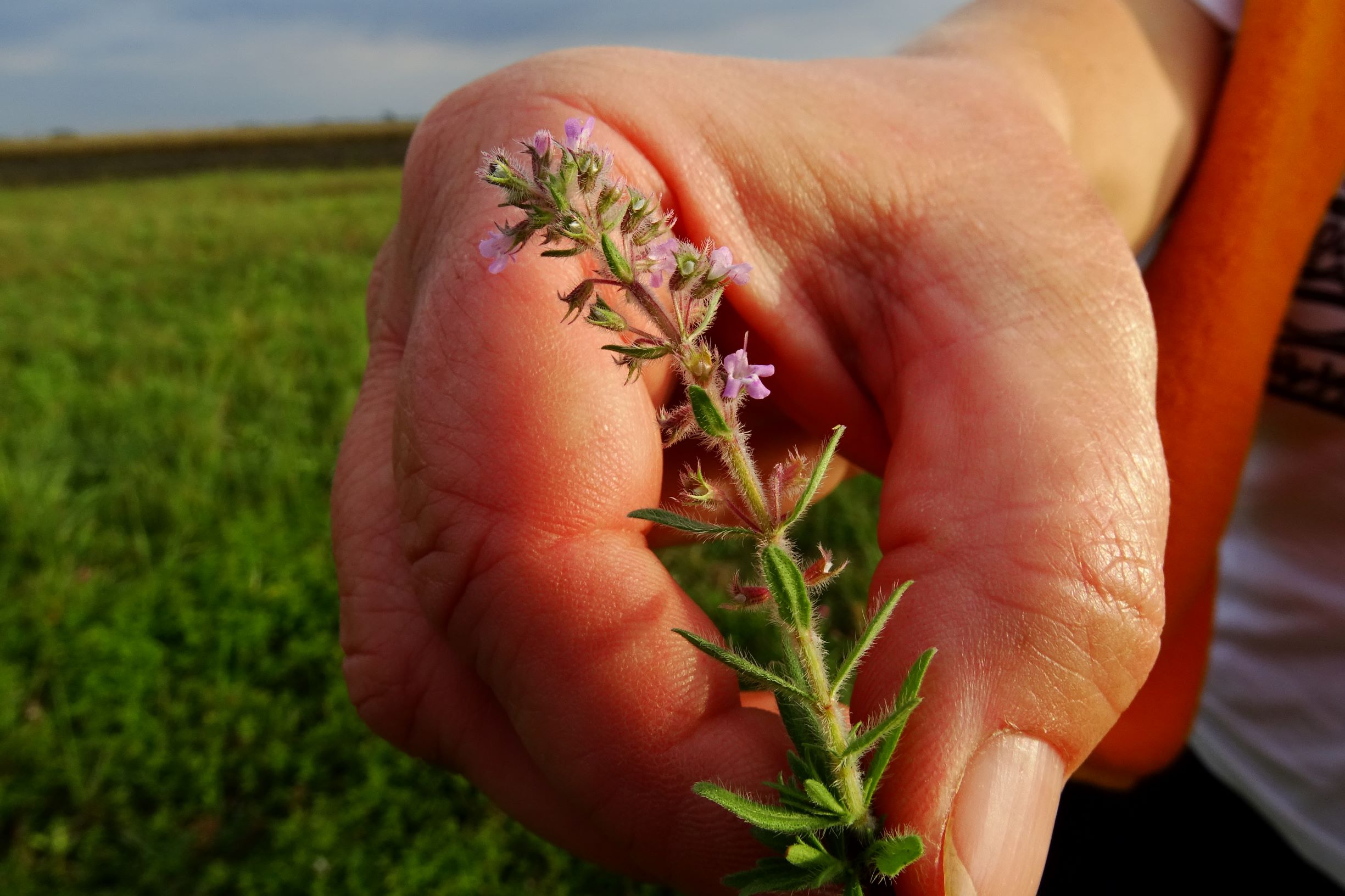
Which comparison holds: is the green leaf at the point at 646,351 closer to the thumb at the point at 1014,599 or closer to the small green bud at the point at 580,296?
the small green bud at the point at 580,296

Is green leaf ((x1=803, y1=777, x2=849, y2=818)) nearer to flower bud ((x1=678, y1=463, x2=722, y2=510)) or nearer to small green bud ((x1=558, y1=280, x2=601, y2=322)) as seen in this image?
flower bud ((x1=678, y1=463, x2=722, y2=510))

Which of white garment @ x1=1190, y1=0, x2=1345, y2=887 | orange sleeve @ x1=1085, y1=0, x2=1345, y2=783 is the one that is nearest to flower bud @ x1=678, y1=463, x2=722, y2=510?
orange sleeve @ x1=1085, y1=0, x2=1345, y2=783

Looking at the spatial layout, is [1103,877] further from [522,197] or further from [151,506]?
[151,506]

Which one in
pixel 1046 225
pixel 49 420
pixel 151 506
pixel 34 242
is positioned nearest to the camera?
pixel 1046 225

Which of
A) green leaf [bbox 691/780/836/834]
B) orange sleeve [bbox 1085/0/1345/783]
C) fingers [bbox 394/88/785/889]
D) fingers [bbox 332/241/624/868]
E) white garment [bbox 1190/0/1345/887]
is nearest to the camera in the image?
green leaf [bbox 691/780/836/834]

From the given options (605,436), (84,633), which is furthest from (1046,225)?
(84,633)

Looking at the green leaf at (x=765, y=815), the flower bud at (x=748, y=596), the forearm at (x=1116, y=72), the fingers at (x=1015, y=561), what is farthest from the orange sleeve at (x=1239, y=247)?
the green leaf at (x=765, y=815)
